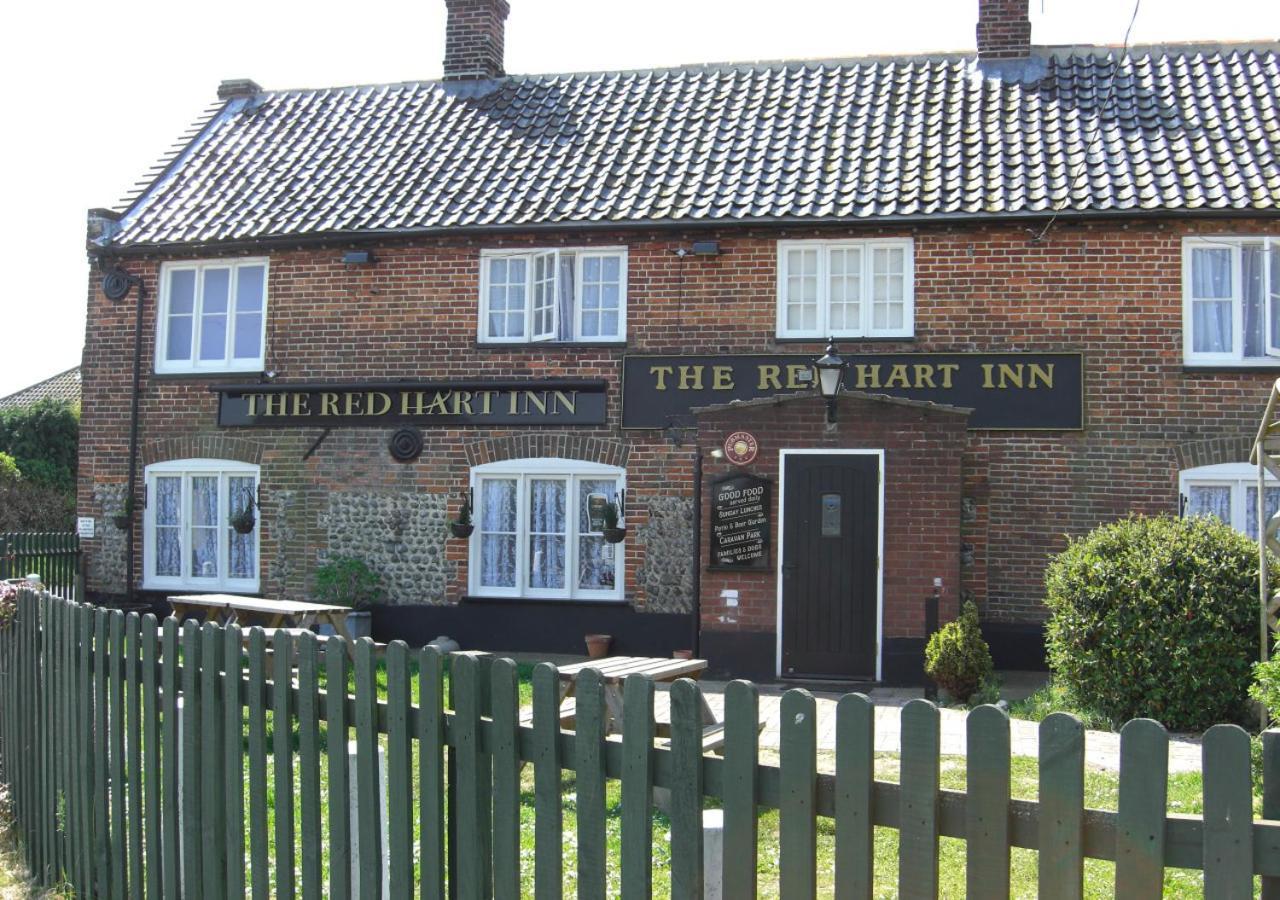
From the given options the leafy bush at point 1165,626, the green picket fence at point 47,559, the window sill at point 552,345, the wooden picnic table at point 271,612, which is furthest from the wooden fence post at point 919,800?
the green picket fence at point 47,559

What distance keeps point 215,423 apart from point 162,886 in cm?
1118

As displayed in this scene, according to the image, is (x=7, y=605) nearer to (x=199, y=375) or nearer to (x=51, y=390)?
(x=199, y=375)

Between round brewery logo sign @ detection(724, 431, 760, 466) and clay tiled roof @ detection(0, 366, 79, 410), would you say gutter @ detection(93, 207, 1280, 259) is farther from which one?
clay tiled roof @ detection(0, 366, 79, 410)

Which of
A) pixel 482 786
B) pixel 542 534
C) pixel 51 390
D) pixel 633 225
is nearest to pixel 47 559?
pixel 542 534

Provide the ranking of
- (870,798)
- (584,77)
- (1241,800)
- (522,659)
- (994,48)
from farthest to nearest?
(584,77) < (994,48) < (522,659) < (870,798) < (1241,800)

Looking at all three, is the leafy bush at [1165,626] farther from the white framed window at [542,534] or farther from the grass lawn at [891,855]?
the white framed window at [542,534]

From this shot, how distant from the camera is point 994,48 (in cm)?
1638

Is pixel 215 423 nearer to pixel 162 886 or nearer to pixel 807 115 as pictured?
pixel 807 115

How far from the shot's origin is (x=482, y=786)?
4.19m

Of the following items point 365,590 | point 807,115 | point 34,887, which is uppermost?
point 807,115

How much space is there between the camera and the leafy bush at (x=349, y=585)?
14867 millimetres

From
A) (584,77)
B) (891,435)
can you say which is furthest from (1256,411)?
(584,77)

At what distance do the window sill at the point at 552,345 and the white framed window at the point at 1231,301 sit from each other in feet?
19.8

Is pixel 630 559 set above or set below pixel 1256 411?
below
